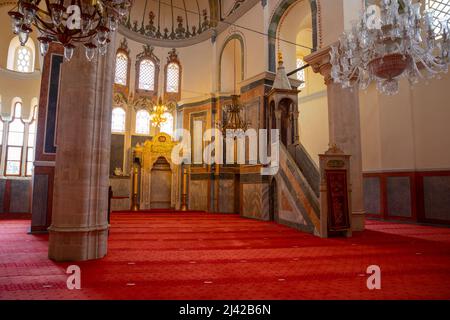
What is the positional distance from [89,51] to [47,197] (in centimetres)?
412

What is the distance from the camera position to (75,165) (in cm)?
419

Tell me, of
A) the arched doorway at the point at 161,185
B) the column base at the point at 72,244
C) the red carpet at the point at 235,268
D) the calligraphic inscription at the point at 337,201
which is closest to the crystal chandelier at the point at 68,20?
the column base at the point at 72,244

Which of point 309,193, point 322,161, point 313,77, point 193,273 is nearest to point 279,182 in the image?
point 309,193

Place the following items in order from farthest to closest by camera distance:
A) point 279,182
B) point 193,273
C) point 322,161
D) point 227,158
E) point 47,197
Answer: point 227,158 → point 279,182 → point 47,197 → point 322,161 → point 193,273

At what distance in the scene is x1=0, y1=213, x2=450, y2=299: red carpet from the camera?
2846 millimetres

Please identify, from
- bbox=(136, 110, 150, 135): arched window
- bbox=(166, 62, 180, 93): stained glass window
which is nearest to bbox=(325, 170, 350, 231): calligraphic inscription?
bbox=(136, 110, 150, 135): arched window

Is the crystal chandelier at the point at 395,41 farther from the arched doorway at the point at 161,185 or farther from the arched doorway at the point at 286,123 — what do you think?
the arched doorway at the point at 161,185

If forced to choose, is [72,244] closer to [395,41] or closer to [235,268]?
[235,268]

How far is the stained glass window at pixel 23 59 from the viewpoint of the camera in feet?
38.6

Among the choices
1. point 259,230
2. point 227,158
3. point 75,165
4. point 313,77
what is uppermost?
point 313,77

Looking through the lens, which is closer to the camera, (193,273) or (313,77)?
(193,273)

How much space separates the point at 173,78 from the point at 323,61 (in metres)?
8.20

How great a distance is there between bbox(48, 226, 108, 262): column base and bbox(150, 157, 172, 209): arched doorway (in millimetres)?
9346

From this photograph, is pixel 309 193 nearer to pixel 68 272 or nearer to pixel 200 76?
pixel 68 272
